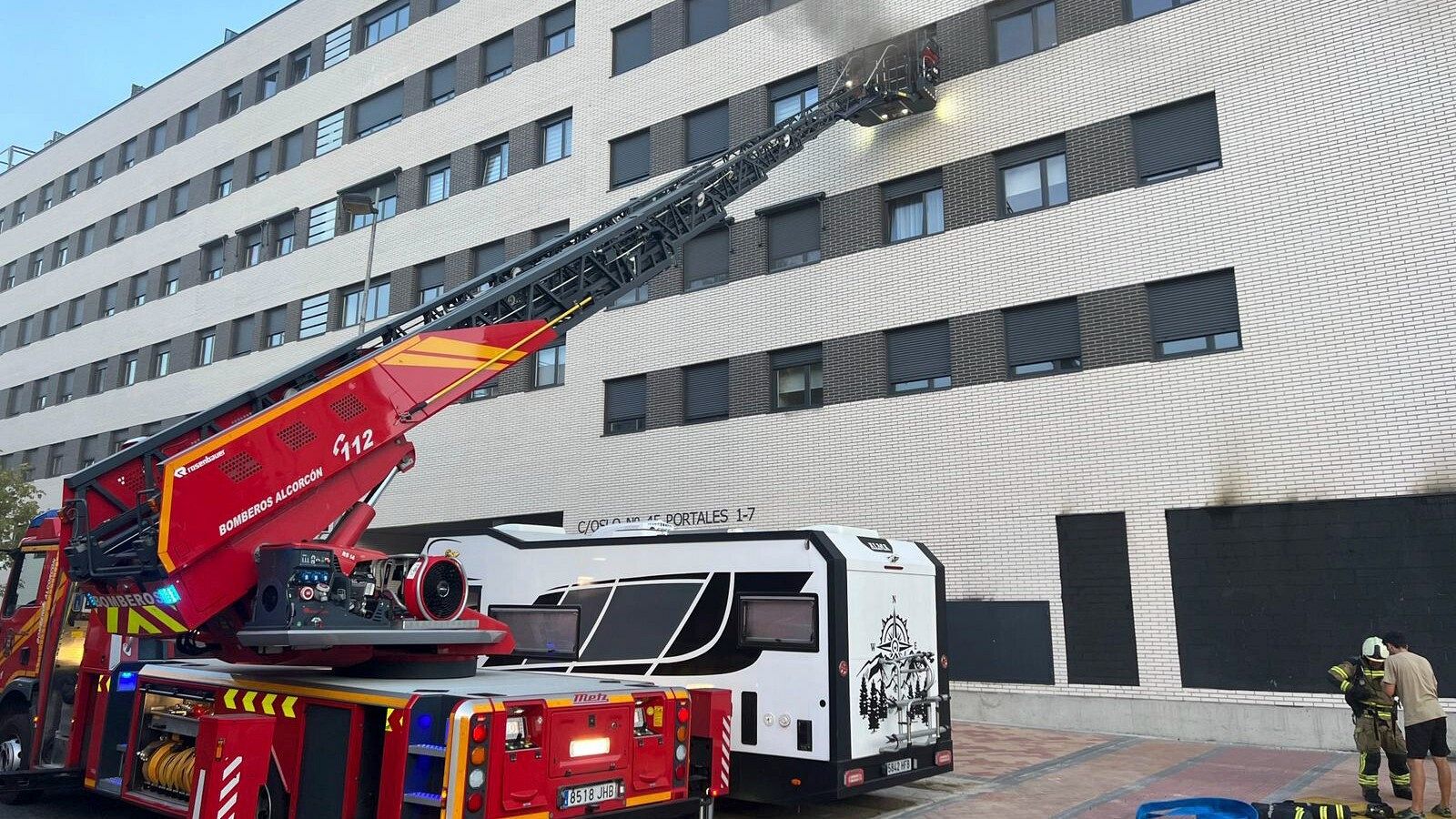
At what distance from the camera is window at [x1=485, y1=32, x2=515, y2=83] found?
79.3 feet

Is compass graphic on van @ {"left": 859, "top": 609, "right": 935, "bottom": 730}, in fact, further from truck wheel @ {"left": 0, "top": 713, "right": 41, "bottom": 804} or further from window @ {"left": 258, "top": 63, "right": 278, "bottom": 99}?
window @ {"left": 258, "top": 63, "right": 278, "bottom": 99}

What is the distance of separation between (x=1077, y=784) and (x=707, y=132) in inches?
578

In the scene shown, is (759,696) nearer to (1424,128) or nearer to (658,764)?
(658,764)

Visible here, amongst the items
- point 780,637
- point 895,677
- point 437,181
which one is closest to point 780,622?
point 780,637

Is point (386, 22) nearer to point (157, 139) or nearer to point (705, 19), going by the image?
point (705, 19)

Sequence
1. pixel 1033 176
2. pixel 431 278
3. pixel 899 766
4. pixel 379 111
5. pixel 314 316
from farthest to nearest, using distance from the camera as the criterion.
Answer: pixel 379 111 < pixel 314 316 < pixel 431 278 < pixel 1033 176 < pixel 899 766

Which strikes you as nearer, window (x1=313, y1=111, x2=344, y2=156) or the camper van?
the camper van

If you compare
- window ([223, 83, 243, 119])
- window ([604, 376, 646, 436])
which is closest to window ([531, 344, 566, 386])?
window ([604, 376, 646, 436])

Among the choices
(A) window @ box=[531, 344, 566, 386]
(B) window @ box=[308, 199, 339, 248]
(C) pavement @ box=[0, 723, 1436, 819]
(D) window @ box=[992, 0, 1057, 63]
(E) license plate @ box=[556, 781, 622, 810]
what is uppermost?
(B) window @ box=[308, 199, 339, 248]

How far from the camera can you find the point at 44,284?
37.9 m

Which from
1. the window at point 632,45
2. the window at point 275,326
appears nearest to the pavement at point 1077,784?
the window at point 632,45

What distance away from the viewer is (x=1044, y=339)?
15.4 meters

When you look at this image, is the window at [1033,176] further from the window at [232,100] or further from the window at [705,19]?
the window at [232,100]

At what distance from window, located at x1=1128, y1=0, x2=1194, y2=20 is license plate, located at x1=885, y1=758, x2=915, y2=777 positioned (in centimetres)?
1264
